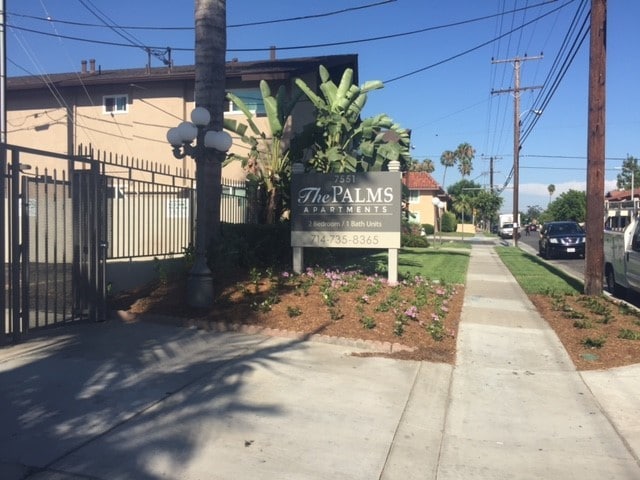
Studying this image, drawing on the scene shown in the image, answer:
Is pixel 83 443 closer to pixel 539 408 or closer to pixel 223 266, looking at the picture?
pixel 539 408

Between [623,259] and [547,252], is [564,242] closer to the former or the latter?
[547,252]

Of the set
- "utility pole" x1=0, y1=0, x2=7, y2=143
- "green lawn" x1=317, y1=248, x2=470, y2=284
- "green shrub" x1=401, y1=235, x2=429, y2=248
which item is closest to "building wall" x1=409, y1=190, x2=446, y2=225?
"green shrub" x1=401, y1=235, x2=429, y2=248

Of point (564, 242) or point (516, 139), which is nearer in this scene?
point (564, 242)

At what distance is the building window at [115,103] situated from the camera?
22719 millimetres

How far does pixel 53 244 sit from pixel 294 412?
4.65 m

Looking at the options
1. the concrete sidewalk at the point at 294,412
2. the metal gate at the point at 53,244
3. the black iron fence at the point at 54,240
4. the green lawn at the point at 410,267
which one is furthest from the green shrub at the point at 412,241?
the metal gate at the point at 53,244

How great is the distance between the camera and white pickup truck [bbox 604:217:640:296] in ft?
37.8

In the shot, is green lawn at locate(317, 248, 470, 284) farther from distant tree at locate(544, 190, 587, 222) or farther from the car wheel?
distant tree at locate(544, 190, 587, 222)

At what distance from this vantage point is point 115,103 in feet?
74.8

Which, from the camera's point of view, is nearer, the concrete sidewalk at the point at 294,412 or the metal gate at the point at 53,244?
the concrete sidewalk at the point at 294,412

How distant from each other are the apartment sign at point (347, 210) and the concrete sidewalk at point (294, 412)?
3.86m

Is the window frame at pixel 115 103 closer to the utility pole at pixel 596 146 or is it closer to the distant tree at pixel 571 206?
the utility pole at pixel 596 146

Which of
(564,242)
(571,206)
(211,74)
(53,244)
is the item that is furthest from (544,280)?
(571,206)

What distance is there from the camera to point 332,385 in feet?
19.4
